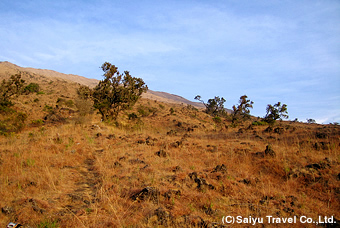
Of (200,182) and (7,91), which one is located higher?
(7,91)

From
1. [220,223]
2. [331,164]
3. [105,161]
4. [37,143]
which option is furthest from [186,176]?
[37,143]

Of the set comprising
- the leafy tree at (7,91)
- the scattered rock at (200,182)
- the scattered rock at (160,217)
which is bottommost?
the scattered rock at (160,217)

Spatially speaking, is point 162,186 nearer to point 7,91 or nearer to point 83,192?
point 83,192

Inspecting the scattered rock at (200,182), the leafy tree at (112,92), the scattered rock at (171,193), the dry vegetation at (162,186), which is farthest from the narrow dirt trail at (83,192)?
the leafy tree at (112,92)

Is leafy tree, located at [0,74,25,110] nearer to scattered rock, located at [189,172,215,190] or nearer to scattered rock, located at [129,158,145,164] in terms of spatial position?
scattered rock, located at [129,158,145,164]

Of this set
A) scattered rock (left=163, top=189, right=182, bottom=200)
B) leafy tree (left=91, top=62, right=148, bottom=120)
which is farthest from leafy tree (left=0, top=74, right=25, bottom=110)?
scattered rock (left=163, top=189, right=182, bottom=200)

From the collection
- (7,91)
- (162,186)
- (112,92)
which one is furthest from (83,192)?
(7,91)

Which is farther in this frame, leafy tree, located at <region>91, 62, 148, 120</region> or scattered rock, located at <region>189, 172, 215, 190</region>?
leafy tree, located at <region>91, 62, 148, 120</region>

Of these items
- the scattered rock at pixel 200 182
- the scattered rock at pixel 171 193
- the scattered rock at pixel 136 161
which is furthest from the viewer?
the scattered rock at pixel 136 161

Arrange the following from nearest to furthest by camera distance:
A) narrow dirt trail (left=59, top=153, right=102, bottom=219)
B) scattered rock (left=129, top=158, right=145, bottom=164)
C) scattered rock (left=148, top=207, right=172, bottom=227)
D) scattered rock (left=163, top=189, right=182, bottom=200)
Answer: scattered rock (left=148, top=207, right=172, bottom=227) < narrow dirt trail (left=59, top=153, right=102, bottom=219) < scattered rock (left=163, top=189, right=182, bottom=200) < scattered rock (left=129, top=158, right=145, bottom=164)

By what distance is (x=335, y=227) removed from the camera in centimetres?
325

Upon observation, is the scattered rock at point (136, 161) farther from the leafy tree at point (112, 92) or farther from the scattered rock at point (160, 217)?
the leafy tree at point (112, 92)

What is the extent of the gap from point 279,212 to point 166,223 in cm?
213

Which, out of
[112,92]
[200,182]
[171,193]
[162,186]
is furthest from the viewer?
[112,92]
